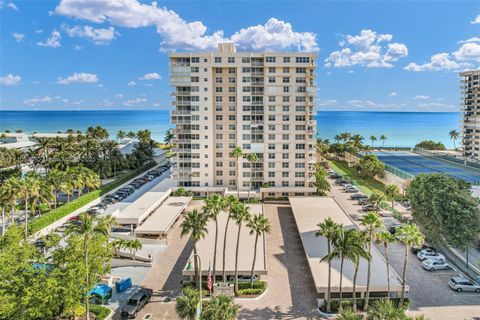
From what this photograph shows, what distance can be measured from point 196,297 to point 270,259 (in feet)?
55.3

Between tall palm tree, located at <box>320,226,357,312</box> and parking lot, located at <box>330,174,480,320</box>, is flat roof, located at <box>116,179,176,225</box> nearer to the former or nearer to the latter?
tall palm tree, located at <box>320,226,357,312</box>

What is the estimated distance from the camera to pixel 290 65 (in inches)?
2544

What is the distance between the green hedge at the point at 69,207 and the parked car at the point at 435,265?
156 ft

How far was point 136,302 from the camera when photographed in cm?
3094

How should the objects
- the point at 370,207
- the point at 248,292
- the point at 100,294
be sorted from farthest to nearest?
1. the point at 370,207
2. the point at 248,292
3. the point at 100,294

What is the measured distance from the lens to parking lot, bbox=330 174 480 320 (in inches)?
1193

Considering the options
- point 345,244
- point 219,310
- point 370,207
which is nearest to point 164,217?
point 219,310

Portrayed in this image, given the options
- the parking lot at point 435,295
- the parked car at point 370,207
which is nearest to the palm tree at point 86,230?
the parking lot at point 435,295

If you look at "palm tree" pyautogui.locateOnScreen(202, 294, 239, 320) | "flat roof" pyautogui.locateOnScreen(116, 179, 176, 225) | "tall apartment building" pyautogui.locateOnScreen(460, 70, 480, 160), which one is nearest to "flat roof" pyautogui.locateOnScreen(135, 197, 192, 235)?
"flat roof" pyautogui.locateOnScreen(116, 179, 176, 225)

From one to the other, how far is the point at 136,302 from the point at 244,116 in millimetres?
42448

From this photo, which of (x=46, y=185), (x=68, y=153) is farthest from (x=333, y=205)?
(x=68, y=153)

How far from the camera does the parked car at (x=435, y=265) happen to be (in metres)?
38.3

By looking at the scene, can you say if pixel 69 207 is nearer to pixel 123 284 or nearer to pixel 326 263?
A: pixel 123 284

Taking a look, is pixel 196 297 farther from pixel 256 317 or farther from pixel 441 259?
pixel 441 259
